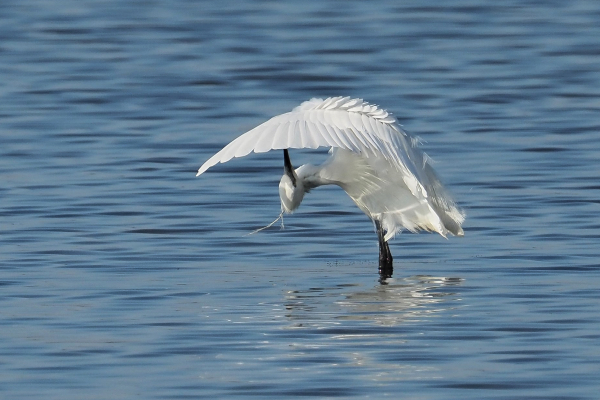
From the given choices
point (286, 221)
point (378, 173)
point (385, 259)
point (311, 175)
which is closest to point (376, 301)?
point (385, 259)

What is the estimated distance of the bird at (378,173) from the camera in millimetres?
8859

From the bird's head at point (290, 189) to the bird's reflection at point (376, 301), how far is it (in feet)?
2.79

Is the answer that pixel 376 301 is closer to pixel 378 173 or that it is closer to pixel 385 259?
pixel 385 259

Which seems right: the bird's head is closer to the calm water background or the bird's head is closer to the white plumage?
the white plumage

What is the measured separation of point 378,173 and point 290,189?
1.90ft

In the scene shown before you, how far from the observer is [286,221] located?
37.7ft

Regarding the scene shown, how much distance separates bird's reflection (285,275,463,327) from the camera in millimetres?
8250

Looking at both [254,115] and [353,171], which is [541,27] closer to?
[254,115]

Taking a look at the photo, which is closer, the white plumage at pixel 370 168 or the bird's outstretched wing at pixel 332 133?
the bird's outstretched wing at pixel 332 133

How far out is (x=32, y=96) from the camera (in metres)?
17.6

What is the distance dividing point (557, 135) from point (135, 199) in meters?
4.68

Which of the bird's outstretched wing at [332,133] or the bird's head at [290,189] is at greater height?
the bird's outstretched wing at [332,133]

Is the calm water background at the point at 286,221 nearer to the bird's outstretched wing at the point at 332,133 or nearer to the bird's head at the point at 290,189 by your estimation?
the bird's head at the point at 290,189

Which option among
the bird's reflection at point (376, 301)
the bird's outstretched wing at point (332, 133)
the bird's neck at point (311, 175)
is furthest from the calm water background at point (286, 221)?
the bird's outstretched wing at point (332, 133)
